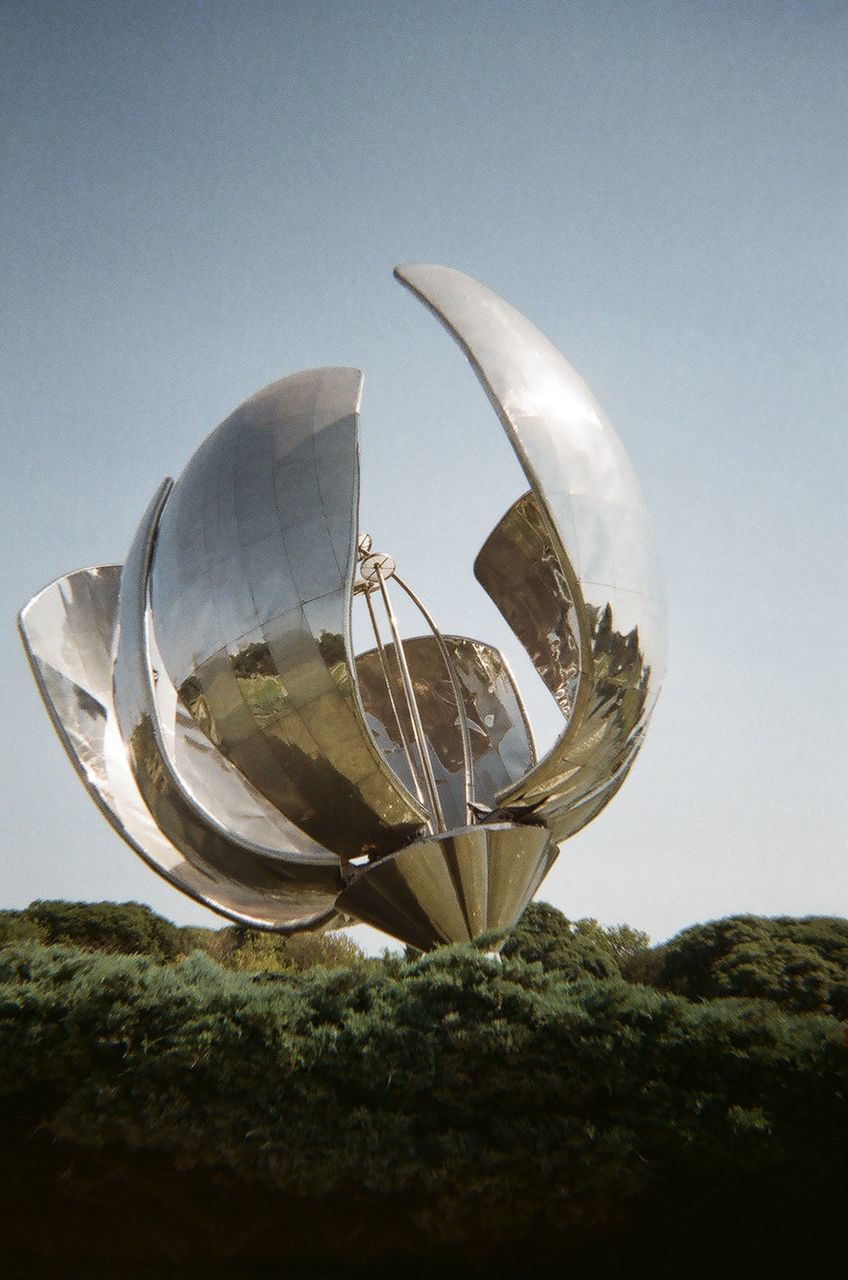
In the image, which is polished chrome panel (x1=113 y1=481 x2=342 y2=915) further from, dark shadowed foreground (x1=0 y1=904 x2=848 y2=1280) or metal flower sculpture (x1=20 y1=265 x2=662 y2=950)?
dark shadowed foreground (x1=0 y1=904 x2=848 y2=1280)

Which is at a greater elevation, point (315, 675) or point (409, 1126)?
point (315, 675)

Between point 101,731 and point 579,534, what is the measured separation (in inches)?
188

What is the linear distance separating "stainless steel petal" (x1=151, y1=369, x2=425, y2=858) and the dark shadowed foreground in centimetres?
131

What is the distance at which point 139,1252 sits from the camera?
736cm

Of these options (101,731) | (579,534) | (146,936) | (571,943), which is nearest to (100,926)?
(146,936)

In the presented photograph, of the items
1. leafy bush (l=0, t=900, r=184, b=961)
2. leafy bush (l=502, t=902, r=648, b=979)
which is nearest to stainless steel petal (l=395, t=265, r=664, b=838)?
leafy bush (l=502, t=902, r=648, b=979)

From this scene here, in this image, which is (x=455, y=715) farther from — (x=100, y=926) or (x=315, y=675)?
(x=100, y=926)

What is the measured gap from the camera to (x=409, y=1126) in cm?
692

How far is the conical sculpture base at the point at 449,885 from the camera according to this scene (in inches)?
316

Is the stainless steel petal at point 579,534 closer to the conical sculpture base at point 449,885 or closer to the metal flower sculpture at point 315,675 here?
the metal flower sculpture at point 315,675

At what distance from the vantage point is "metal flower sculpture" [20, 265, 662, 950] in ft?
26.2

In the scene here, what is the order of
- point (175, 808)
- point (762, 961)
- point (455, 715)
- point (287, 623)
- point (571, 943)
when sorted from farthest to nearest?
point (571, 943) → point (762, 961) → point (455, 715) → point (175, 808) → point (287, 623)

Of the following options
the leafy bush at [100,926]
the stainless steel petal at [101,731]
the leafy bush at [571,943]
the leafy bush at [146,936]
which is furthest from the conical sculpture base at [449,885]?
the leafy bush at [100,926]

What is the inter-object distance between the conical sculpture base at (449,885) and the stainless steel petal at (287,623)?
0.27m
